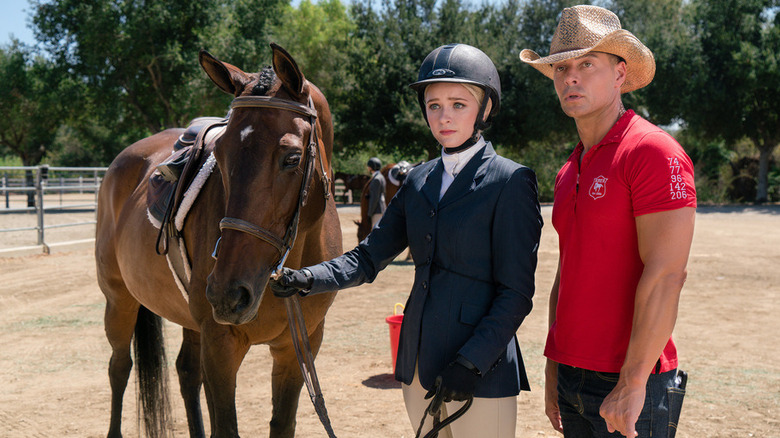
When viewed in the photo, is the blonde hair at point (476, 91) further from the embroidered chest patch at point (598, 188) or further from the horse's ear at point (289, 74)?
the horse's ear at point (289, 74)

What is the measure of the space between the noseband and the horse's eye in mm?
92

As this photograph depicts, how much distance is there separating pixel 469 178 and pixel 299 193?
2.09 ft

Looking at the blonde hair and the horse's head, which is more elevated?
the blonde hair

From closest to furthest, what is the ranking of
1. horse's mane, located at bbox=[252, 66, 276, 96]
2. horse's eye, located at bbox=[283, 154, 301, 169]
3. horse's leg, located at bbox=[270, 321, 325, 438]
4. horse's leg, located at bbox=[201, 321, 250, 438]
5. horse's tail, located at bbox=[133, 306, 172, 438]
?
horse's eye, located at bbox=[283, 154, 301, 169] < horse's mane, located at bbox=[252, 66, 276, 96] < horse's leg, located at bbox=[201, 321, 250, 438] < horse's leg, located at bbox=[270, 321, 325, 438] < horse's tail, located at bbox=[133, 306, 172, 438]

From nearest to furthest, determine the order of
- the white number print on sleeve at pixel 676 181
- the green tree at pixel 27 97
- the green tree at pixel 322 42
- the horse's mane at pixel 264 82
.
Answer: the white number print on sleeve at pixel 676 181 → the horse's mane at pixel 264 82 → the green tree at pixel 27 97 → the green tree at pixel 322 42

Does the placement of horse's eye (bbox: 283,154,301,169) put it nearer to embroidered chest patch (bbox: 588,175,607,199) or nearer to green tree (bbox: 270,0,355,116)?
embroidered chest patch (bbox: 588,175,607,199)

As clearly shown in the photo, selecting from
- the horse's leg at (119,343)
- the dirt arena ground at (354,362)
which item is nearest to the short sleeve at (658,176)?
the dirt arena ground at (354,362)

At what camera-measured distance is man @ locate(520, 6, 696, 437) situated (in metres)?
1.60

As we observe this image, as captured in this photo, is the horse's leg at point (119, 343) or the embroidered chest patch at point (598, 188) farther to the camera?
the horse's leg at point (119, 343)

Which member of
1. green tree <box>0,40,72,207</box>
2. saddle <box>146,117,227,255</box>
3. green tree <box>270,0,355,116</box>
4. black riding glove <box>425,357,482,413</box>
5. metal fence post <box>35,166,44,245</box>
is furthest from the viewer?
green tree <box>270,0,355,116</box>

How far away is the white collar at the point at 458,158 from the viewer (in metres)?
1.95

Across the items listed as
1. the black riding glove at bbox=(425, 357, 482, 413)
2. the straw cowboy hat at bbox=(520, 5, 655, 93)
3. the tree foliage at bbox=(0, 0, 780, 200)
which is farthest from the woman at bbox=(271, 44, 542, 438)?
the tree foliage at bbox=(0, 0, 780, 200)

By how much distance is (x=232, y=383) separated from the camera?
2.66m

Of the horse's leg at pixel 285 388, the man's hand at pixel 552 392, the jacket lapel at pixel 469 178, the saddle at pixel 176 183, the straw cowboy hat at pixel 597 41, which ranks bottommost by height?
the horse's leg at pixel 285 388
